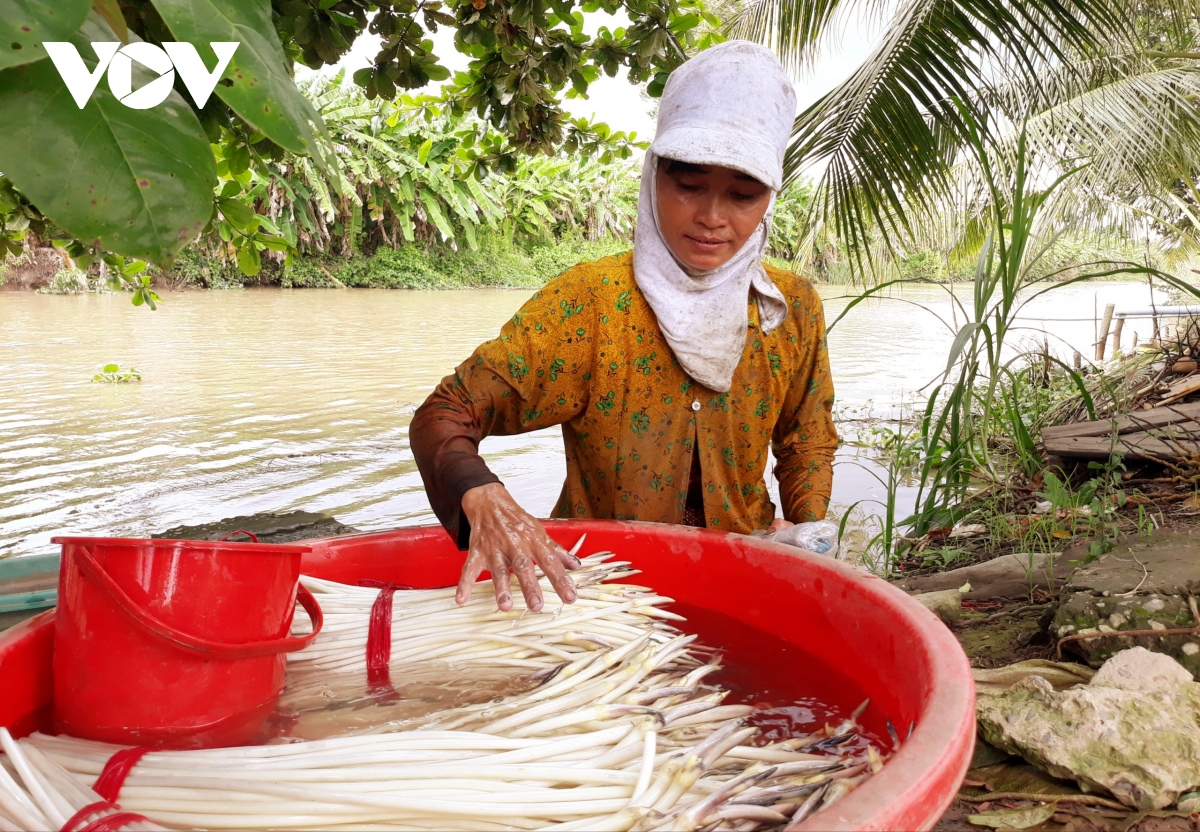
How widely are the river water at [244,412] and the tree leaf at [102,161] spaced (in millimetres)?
3826

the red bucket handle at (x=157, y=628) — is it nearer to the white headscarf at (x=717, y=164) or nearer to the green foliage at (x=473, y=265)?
the white headscarf at (x=717, y=164)

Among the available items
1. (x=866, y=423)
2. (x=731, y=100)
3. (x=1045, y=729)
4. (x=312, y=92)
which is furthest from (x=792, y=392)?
(x=312, y=92)

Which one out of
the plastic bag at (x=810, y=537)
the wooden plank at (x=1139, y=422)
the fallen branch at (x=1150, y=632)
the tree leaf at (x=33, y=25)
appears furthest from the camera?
the wooden plank at (x=1139, y=422)

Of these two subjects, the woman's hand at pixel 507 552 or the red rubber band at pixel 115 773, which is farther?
the woman's hand at pixel 507 552

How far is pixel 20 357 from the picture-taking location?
28.4 feet

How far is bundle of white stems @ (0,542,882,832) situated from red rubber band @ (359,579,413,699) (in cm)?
18

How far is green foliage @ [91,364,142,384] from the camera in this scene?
733cm

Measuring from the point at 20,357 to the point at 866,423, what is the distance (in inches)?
326

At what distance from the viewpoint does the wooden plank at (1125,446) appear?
3166 millimetres

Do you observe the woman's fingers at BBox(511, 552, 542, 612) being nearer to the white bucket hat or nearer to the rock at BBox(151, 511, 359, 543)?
the white bucket hat

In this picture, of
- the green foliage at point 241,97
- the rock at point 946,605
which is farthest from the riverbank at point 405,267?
the rock at point 946,605

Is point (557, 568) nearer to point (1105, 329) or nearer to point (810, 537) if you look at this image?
point (810, 537)

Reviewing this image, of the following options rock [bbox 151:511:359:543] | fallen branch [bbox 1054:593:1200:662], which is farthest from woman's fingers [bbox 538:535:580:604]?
rock [bbox 151:511:359:543]

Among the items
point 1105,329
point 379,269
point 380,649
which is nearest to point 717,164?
point 380,649
